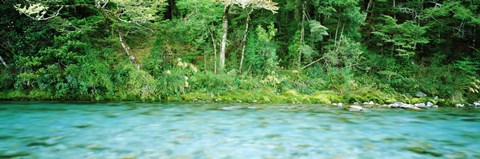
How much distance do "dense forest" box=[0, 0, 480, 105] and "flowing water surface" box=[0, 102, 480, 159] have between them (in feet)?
6.28

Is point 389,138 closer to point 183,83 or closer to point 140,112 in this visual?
point 140,112

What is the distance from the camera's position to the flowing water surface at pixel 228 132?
6.45 meters

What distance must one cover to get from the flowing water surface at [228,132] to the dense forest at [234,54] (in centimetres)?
191

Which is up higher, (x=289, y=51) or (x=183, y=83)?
(x=289, y=51)

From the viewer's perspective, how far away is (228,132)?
8.36 metres

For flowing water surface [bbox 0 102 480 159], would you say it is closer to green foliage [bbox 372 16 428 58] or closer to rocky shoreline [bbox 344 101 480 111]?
rocky shoreline [bbox 344 101 480 111]

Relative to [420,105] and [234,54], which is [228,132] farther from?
[420,105]

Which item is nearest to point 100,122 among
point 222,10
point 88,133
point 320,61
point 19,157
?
point 88,133

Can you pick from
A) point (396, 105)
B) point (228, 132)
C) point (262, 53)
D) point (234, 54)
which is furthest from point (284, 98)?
point (228, 132)

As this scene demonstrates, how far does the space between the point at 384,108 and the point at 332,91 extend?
289 centimetres

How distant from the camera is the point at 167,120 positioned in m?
9.86

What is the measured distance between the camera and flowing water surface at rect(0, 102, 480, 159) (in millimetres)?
6449

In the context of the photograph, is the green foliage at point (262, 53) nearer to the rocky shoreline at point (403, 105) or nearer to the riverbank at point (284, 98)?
the riverbank at point (284, 98)

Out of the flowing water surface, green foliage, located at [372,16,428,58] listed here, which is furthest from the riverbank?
green foliage, located at [372,16,428,58]
